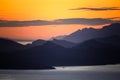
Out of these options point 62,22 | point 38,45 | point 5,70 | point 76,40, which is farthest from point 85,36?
point 5,70

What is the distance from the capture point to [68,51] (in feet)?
13.7

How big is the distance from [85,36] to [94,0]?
556 millimetres

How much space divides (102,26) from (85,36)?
0.29 meters

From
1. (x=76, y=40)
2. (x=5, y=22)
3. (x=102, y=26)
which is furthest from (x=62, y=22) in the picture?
(x=5, y=22)

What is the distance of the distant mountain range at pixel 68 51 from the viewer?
4129 millimetres

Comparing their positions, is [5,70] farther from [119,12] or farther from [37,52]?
[119,12]

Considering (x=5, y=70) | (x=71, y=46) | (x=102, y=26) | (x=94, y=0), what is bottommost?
(x=5, y=70)

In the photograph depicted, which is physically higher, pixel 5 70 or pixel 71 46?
pixel 71 46

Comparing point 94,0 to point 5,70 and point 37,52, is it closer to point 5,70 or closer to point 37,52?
point 37,52

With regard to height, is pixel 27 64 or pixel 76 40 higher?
pixel 76 40

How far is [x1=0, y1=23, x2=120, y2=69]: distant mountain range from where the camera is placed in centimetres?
413

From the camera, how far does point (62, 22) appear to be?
4172 mm

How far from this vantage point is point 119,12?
13.7 feet

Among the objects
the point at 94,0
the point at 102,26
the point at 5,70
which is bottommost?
the point at 5,70
